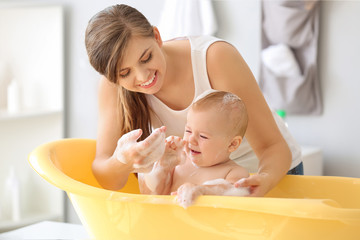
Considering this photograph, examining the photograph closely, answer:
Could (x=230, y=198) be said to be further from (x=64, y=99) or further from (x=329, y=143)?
(x=64, y=99)

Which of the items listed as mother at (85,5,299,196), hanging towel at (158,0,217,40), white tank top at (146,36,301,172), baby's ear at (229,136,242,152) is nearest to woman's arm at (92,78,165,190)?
mother at (85,5,299,196)

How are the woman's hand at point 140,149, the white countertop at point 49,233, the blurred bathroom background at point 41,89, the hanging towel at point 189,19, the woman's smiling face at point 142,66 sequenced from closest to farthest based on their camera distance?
the woman's hand at point 140,149, the woman's smiling face at point 142,66, the white countertop at point 49,233, the hanging towel at point 189,19, the blurred bathroom background at point 41,89

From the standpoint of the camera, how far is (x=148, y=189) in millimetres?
1113

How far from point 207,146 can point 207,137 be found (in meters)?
0.03

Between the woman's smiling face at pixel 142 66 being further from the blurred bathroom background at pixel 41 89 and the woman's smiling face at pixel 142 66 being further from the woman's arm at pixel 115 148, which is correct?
the blurred bathroom background at pixel 41 89

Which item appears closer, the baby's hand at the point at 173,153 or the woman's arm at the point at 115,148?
the woman's arm at the point at 115,148

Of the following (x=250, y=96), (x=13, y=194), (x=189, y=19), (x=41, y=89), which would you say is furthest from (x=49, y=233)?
(x=41, y=89)

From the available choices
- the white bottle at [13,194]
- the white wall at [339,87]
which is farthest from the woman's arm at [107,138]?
the white bottle at [13,194]

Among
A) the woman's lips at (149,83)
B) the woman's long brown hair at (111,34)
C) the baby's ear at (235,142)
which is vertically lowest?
the baby's ear at (235,142)

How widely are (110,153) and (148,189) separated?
17 centimetres

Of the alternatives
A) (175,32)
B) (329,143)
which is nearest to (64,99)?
(175,32)

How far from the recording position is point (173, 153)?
3.55ft

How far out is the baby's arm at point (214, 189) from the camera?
0.75 m

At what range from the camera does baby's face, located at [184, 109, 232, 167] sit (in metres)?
1.05
